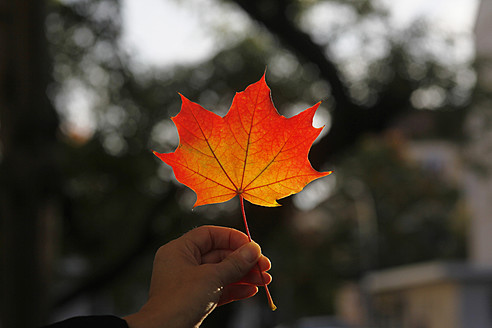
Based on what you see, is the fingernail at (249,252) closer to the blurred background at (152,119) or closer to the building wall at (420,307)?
the blurred background at (152,119)

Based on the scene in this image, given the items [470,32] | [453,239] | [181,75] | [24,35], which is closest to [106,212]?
[181,75]

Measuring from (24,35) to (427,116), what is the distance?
563 centimetres

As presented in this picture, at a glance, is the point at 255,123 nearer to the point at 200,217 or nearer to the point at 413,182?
the point at 200,217

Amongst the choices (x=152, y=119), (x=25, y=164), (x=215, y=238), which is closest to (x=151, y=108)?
(x=152, y=119)

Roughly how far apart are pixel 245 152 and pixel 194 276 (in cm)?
26

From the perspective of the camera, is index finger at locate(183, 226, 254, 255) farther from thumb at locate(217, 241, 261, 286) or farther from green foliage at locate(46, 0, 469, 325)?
green foliage at locate(46, 0, 469, 325)

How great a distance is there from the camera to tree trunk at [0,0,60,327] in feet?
21.1

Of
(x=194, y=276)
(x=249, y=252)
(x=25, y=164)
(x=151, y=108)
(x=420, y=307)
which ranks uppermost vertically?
(x=420, y=307)

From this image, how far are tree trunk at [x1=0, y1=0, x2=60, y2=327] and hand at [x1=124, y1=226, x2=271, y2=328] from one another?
5.60 meters

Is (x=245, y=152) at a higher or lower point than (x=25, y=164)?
higher

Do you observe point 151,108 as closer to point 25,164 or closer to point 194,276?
point 25,164

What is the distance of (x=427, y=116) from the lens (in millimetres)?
8883

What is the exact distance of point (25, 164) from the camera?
6.41 meters

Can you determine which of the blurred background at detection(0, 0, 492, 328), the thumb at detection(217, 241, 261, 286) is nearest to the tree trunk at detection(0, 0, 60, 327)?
the blurred background at detection(0, 0, 492, 328)
